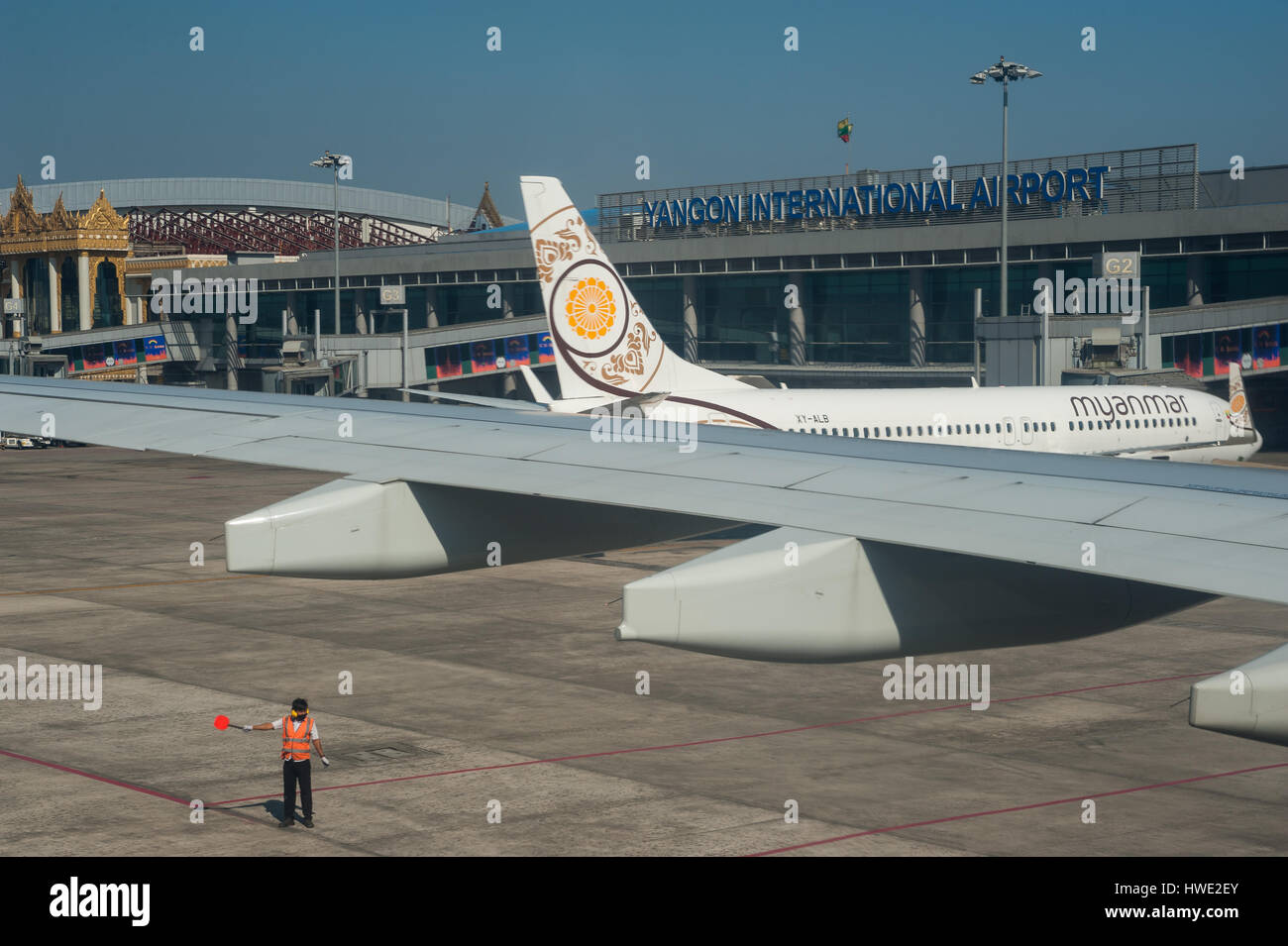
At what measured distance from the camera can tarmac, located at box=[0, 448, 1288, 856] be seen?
15.9 m

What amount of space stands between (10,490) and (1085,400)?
125ft

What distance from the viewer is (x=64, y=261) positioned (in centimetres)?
11938

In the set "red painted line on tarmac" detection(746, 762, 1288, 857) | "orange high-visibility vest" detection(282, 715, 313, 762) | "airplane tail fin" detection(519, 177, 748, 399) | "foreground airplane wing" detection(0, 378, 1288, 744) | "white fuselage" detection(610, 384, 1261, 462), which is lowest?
"red painted line on tarmac" detection(746, 762, 1288, 857)

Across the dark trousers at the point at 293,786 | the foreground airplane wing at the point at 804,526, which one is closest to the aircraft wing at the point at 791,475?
the foreground airplane wing at the point at 804,526

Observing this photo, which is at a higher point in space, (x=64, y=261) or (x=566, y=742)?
(x=64, y=261)

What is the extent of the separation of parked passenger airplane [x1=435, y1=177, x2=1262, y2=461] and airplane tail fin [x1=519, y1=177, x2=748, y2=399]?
28mm

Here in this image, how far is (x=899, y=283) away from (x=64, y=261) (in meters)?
74.4

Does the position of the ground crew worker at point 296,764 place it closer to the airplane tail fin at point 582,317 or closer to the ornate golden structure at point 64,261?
the airplane tail fin at point 582,317

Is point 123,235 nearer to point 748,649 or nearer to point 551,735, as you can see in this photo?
point 551,735

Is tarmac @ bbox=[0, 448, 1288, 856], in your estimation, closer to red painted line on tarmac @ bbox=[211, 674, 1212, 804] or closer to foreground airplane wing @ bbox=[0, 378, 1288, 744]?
red painted line on tarmac @ bbox=[211, 674, 1212, 804]

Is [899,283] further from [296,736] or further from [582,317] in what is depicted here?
[296,736]

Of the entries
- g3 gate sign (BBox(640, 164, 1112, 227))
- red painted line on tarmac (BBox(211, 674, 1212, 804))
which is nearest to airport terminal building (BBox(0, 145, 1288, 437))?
g3 gate sign (BBox(640, 164, 1112, 227))

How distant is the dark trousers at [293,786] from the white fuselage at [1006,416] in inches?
851

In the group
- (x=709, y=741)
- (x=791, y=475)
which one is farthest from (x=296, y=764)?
(x=791, y=475)
